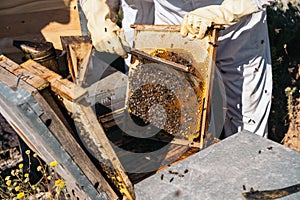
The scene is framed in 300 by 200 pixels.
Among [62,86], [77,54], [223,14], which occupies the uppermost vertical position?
[223,14]

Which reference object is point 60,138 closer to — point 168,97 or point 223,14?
point 168,97

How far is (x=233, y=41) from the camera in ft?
10.9

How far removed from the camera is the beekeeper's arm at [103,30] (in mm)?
3122

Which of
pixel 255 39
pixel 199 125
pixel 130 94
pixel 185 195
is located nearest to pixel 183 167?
pixel 185 195

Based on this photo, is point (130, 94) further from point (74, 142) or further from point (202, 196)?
point (202, 196)

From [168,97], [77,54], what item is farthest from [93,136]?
[77,54]

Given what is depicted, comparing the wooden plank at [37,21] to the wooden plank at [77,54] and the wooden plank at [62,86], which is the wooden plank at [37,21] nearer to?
the wooden plank at [77,54]

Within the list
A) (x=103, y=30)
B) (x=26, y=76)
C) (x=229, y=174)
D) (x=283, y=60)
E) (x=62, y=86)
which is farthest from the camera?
(x=283, y=60)

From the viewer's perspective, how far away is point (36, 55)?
3.38 m

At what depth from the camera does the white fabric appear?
10.7 ft

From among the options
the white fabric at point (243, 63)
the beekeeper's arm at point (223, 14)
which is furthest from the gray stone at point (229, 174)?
the white fabric at point (243, 63)

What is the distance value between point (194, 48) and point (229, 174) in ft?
4.35

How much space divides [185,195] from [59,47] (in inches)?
113

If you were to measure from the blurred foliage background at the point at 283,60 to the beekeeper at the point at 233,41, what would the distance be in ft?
2.34
